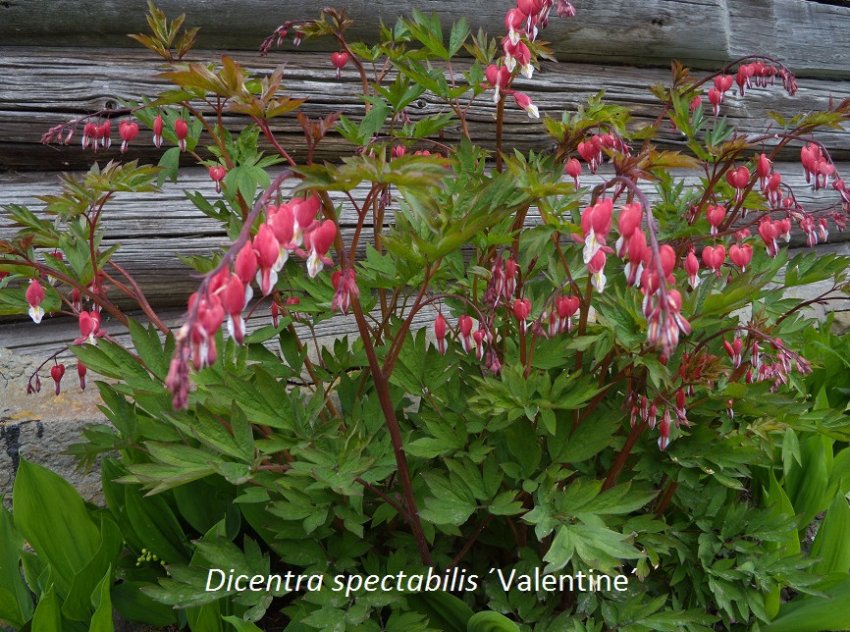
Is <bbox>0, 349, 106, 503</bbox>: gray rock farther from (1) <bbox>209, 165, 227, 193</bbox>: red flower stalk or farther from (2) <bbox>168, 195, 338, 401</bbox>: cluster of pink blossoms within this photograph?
(2) <bbox>168, 195, 338, 401</bbox>: cluster of pink blossoms

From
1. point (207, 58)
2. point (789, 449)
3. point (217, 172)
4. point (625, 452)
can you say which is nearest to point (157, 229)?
point (207, 58)

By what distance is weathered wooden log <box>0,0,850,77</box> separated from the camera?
2.45 meters

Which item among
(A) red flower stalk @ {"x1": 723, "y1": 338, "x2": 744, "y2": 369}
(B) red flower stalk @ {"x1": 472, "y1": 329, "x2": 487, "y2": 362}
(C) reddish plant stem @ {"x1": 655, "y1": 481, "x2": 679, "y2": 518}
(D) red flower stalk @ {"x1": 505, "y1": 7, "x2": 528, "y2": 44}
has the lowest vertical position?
(C) reddish plant stem @ {"x1": 655, "y1": 481, "x2": 679, "y2": 518}

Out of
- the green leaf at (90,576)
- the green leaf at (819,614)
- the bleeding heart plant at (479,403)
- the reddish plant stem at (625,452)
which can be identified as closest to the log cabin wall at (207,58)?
the bleeding heart plant at (479,403)

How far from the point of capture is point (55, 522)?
1.64m

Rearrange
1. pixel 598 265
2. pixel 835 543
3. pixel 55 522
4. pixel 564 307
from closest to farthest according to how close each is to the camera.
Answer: pixel 598 265, pixel 564 307, pixel 55 522, pixel 835 543

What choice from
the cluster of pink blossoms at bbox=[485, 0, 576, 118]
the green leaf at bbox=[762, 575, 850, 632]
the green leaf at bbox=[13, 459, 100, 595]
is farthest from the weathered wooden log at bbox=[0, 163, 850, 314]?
the green leaf at bbox=[762, 575, 850, 632]

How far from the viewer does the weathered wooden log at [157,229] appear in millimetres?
2523

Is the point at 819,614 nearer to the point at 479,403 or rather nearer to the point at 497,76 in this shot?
the point at 479,403

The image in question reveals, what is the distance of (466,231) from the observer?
1089 millimetres

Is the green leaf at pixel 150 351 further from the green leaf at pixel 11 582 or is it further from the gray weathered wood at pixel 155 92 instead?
the gray weathered wood at pixel 155 92

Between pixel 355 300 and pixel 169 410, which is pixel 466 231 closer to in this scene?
pixel 355 300

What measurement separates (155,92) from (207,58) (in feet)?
0.77

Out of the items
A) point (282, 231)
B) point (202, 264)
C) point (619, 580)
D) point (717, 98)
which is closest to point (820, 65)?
point (717, 98)
